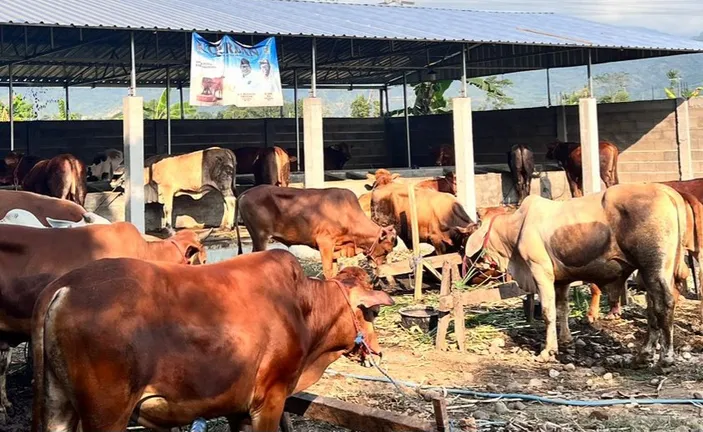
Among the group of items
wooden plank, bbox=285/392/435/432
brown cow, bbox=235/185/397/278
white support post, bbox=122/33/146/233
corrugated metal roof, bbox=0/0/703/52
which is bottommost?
wooden plank, bbox=285/392/435/432

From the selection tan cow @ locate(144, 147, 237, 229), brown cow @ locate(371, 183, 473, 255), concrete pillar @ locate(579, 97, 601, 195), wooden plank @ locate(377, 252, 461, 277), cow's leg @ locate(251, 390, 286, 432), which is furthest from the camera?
concrete pillar @ locate(579, 97, 601, 195)

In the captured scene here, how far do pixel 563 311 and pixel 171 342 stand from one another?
603 centimetres

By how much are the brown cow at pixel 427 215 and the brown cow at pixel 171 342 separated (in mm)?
8329

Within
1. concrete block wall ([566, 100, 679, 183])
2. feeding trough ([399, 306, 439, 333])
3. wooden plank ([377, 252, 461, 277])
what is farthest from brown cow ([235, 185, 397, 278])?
concrete block wall ([566, 100, 679, 183])

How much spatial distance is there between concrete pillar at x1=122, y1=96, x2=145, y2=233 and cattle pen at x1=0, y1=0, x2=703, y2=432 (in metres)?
0.03

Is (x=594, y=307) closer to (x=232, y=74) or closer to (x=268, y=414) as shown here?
(x=268, y=414)

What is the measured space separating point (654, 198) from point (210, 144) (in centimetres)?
1881

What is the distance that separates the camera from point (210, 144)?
85.6ft

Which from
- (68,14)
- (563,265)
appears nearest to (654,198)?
(563,265)

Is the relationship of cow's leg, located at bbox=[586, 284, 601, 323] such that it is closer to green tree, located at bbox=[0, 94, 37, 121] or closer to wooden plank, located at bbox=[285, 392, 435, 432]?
wooden plank, located at bbox=[285, 392, 435, 432]

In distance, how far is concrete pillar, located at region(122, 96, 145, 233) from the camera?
14.2 m

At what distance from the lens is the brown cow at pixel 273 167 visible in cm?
1977

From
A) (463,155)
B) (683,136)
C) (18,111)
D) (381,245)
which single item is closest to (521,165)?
(463,155)

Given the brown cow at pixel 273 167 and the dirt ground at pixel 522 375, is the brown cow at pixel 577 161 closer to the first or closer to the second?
the brown cow at pixel 273 167
